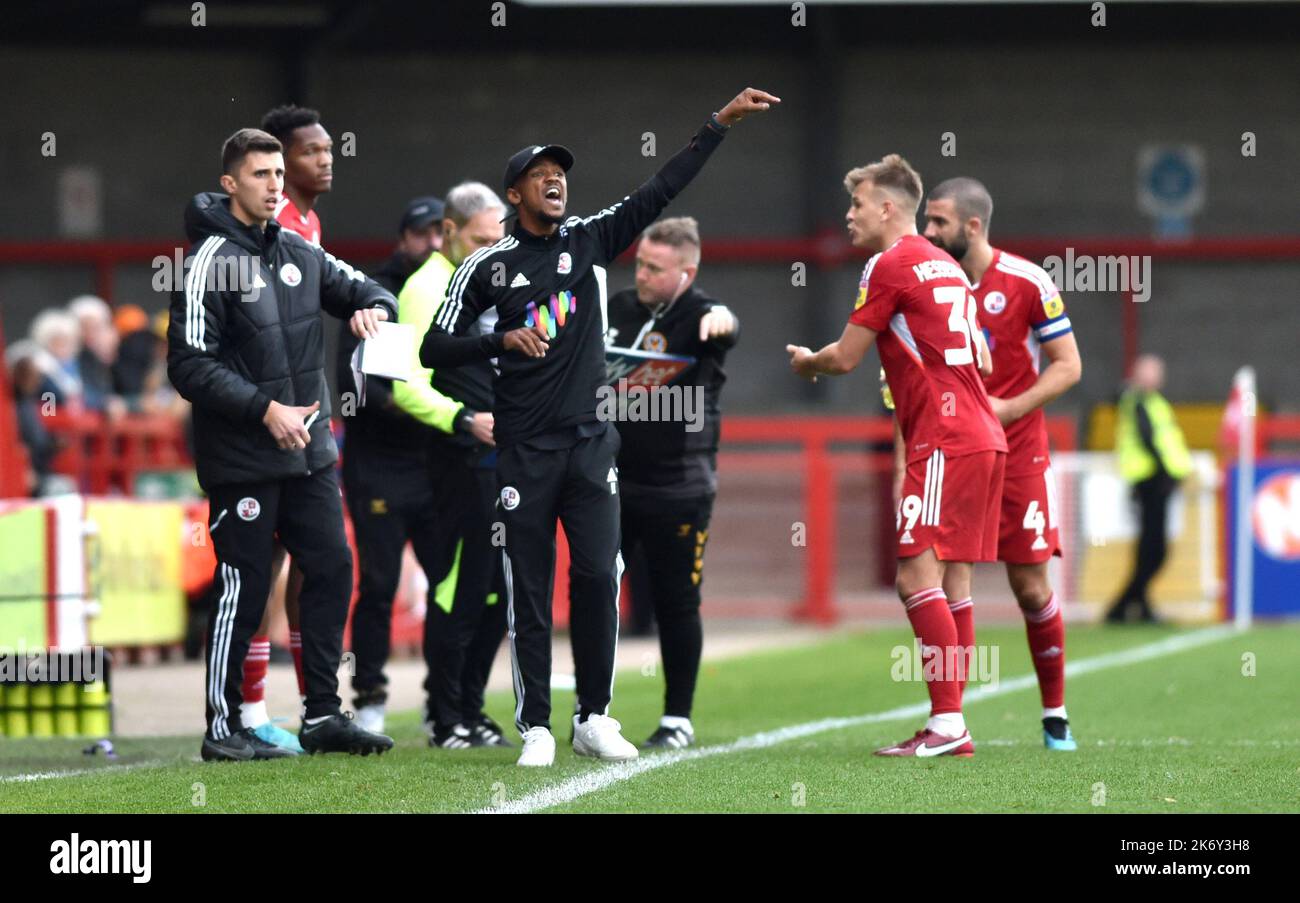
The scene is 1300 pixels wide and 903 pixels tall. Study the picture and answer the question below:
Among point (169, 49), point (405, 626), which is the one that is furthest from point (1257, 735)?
point (169, 49)

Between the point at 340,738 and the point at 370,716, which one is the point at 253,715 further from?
the point at 370,716

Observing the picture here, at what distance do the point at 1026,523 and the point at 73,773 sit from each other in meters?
3.59

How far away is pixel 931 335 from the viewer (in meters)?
7.43

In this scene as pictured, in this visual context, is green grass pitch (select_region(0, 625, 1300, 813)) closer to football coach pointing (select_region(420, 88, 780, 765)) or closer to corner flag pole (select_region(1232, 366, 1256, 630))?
football coach pointing (select_region(420, 88, 780, 765))

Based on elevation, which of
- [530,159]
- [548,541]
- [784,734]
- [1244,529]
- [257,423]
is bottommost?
[1244,529]

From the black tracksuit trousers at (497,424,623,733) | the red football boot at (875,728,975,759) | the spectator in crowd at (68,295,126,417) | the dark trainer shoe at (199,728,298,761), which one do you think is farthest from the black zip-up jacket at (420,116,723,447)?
the spectator in crowd at (68,295,126,417)

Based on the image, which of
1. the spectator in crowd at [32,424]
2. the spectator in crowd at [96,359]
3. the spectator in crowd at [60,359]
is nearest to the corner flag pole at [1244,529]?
the spectator in crowd at [96,359]

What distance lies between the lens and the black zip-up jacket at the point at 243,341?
7.21m

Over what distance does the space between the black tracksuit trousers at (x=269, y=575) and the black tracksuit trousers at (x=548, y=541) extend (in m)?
0.67

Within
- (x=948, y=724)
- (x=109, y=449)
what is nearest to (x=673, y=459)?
(x=948, y=724)
